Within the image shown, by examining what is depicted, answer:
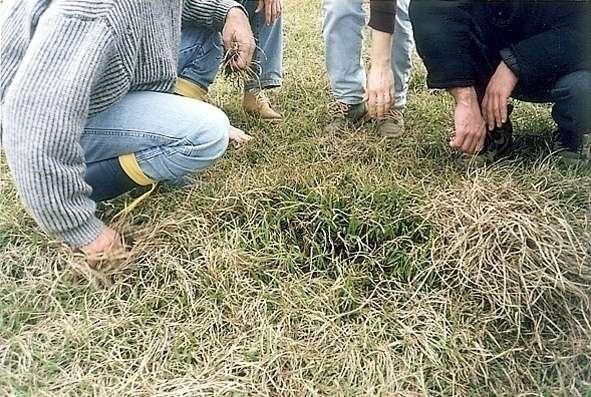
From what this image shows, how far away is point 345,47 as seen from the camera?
184cm

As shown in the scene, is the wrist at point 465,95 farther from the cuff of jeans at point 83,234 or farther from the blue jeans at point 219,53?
the cuff of jeans at point 83,234

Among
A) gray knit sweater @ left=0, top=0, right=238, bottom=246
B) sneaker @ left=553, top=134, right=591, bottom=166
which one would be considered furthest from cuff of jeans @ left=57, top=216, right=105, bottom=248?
sneaker @ left=553, top=134, right=591, bottom=166

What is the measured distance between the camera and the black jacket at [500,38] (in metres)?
1.44

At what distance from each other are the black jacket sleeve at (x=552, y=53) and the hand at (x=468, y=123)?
0.10m

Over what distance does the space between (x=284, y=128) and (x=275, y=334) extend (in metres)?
0.71

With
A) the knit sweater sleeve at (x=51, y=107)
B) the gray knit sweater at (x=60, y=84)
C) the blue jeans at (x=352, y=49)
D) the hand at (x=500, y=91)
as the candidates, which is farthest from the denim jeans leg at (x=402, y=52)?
the knit sweater sleeve at (x=51, y=107)

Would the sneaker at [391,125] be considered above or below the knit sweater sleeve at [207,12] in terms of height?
below

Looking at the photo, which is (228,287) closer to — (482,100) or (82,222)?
(82,222)

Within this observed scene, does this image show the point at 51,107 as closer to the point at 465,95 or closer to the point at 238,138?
the point at 238,138

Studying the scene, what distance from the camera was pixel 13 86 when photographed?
1.25 metres

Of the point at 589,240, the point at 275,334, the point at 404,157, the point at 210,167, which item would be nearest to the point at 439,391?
the point at 275,334

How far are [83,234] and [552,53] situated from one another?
3.03 ft

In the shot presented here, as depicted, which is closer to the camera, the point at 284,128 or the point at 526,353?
the point at 526,353

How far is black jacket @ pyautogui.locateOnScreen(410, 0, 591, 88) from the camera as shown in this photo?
1.44 meters
